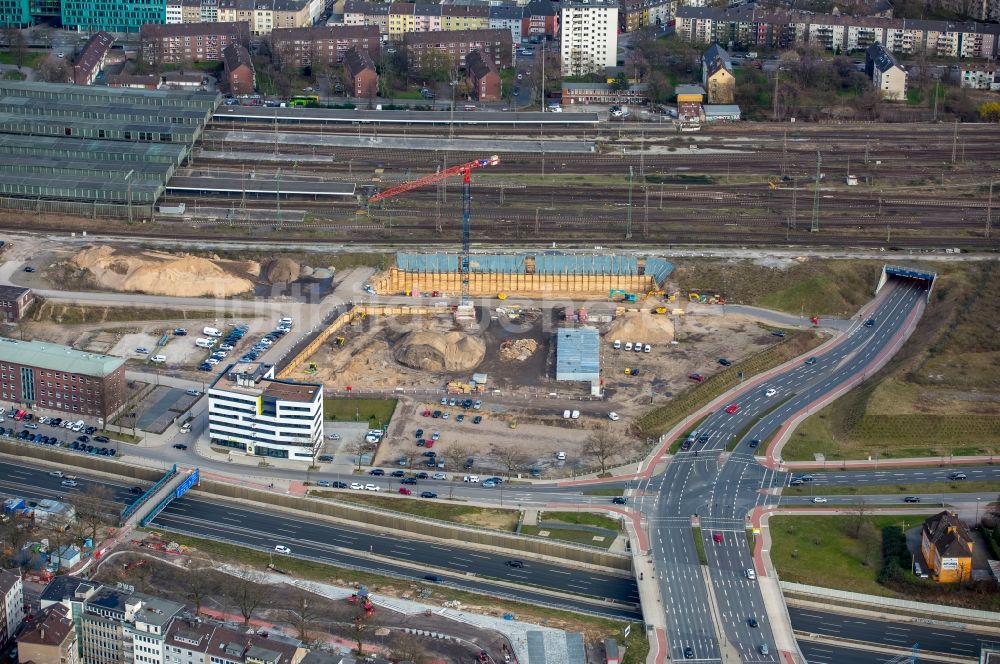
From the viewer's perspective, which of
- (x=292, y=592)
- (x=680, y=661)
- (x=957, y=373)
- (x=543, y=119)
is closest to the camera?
(x=680, y=661)

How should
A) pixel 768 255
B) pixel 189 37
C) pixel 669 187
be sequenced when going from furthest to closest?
pixel 189 37
pixel 669 187
pixel 768 255

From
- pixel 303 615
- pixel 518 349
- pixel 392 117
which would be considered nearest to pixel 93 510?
pixel 303 615

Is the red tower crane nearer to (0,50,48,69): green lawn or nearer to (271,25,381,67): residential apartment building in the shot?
(271,25,381,67): residential apartment building

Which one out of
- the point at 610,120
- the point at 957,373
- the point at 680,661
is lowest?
the point at 680,661

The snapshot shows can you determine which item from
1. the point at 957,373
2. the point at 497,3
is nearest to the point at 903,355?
the point at 957,373

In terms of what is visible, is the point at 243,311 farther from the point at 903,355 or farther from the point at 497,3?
the point at 497,3

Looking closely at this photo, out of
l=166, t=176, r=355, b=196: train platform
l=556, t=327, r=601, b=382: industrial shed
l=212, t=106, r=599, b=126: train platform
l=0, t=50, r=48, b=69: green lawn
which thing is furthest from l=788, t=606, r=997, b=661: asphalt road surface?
l=0, t=50, r=48, b=69: green lawn

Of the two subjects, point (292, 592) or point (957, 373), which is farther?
point (957, 373)

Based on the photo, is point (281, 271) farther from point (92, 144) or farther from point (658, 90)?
point (658, 90)
